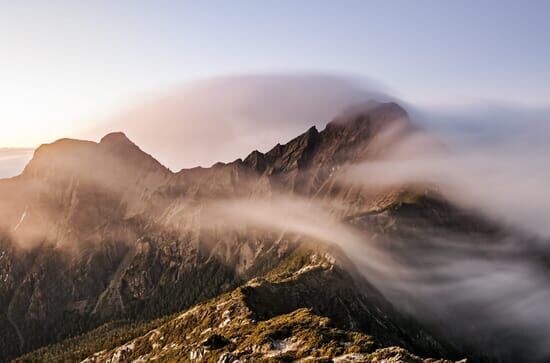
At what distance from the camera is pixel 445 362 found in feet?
565

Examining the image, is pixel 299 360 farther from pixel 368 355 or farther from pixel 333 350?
pixel 368 355

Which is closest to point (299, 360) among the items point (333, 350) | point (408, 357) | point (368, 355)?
point (333, 350)

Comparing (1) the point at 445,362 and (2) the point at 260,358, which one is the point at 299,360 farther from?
(1) the point at 445,362

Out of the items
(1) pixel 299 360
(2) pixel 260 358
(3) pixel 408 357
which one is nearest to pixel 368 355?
(3) pixel 408 357

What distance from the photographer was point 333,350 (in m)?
187

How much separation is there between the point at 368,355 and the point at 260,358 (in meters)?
42.3

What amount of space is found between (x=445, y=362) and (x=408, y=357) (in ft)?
43.9

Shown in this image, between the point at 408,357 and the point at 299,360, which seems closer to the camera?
the point at 408,357

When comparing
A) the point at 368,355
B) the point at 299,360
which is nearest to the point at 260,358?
the point at 299,360

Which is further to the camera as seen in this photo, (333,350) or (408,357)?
(333,350)

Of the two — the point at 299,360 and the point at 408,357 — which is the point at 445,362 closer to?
the point at 408,357

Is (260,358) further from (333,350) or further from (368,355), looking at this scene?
(368,355)

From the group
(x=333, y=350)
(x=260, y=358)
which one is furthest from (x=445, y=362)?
(x=260, y=358)

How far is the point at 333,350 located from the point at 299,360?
11.9 meters
